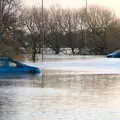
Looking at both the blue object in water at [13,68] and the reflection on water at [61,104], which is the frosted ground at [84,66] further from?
the reflection on water at [61,104]

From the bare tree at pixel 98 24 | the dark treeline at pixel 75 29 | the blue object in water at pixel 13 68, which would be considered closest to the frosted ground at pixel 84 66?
the blue object in water at pixel 13 68

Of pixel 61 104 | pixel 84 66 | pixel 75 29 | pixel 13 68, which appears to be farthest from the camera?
pixel 75 29

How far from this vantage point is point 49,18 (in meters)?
83.4

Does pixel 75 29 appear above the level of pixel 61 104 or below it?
above

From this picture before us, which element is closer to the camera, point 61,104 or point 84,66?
point 61,104

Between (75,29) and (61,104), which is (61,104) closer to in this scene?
(61,104)

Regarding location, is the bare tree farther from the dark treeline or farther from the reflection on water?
the reflection on water

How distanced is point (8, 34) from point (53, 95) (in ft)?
106

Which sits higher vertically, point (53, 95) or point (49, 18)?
point (49, 18)

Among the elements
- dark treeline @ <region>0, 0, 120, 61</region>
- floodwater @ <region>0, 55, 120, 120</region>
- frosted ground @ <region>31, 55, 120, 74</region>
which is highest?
dark treeline @ <region>0, 0, 120, 61</region>

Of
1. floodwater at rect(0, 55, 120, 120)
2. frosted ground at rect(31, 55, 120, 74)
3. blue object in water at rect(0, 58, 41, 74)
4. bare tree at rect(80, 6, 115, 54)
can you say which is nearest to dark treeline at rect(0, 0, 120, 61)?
bare tree at rect(80, 6, 115, 54)

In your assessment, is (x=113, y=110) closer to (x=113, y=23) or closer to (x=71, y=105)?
(x=71, y=105)

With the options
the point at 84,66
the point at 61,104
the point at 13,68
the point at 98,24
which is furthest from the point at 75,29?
the point at 61,104

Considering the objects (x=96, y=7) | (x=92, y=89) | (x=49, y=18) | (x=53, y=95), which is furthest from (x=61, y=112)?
(x=96, y=7)
